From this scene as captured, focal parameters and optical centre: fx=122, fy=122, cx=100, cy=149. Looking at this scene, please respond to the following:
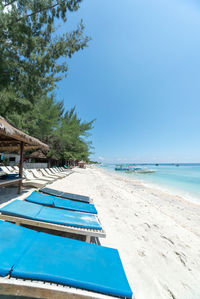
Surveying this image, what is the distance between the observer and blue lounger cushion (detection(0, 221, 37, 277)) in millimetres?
1265

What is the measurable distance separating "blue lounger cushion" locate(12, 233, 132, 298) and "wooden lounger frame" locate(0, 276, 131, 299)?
0.13 ft

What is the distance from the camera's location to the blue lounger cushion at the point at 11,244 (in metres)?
1.27

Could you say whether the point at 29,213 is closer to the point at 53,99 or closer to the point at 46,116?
the point at 46,116

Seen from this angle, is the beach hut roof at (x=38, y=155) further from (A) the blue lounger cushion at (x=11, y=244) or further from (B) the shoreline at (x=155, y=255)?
(A) the blue lounger cushion at (x=11, y=244)

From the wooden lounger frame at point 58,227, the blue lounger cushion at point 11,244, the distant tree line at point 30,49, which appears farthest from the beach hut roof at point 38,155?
the blue lounger cushion at point 11,244

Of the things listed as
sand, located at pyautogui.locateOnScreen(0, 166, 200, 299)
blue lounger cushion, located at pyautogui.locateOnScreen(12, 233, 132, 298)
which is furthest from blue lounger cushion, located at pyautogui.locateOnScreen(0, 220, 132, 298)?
sand, located at pyautogui.locateOnScreen(0, 166, 200, 299)

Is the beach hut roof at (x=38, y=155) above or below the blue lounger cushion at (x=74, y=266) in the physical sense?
above

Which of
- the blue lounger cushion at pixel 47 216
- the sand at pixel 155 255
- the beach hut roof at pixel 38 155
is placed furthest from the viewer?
the beach hut roof at pixel 38 155

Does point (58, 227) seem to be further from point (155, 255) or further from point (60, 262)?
point (155, 255)

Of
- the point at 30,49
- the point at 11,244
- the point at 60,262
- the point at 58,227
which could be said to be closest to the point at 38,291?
the point at 60,262

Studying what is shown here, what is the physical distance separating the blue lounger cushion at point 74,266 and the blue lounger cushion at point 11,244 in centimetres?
7

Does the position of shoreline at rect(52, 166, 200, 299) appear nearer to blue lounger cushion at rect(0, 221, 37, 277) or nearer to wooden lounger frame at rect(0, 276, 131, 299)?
wooden lounger frame at rect(0, 276, 131, 299)

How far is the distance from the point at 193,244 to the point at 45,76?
974 centimetres

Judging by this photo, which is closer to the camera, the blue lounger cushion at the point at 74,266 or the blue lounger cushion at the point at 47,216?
the blue lounger cushion at the point at 74,266
